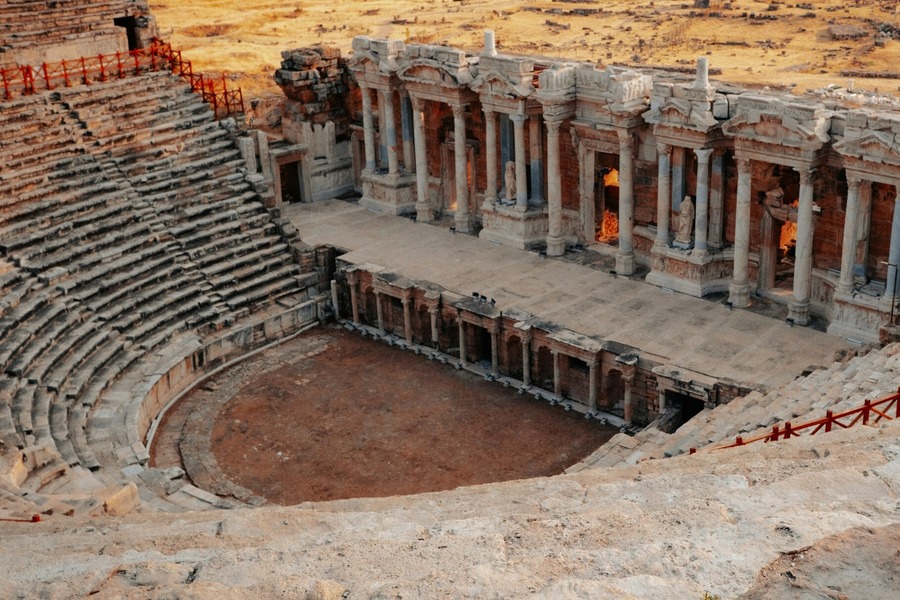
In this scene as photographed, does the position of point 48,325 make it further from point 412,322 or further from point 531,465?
point 531,465

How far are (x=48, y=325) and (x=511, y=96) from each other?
12.2 metres

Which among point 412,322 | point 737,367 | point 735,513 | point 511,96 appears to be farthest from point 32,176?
point 735,513

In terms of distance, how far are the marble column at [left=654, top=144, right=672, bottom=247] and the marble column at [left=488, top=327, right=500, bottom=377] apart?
14.8 feet

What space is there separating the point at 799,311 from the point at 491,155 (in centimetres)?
925

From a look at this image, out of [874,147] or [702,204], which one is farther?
[702,204]

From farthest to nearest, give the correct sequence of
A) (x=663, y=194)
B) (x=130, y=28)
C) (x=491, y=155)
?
(x=130, y=28), (x=491, y=155), (x=663, y=194)

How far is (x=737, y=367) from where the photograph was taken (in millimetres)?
22953

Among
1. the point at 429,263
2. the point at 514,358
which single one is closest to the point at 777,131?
the point at 514,358

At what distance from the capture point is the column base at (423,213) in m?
32.4

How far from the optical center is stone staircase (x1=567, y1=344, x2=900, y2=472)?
18.1 metres

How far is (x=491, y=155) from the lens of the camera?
30.2m

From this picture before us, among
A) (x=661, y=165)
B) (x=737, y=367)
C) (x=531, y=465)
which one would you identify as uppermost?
(x=661, y=165)

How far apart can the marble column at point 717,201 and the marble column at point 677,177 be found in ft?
2.23

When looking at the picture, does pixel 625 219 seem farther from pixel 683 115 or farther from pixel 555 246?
pixel 683 115
